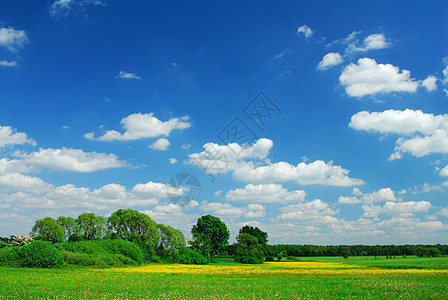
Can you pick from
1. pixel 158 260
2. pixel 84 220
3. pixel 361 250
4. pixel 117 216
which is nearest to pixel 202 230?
pixel 158 260

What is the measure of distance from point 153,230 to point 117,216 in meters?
8.98

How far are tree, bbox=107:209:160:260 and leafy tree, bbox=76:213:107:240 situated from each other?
2.36 metres

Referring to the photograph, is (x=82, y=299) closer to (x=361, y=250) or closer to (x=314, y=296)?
(x=314, y=296)

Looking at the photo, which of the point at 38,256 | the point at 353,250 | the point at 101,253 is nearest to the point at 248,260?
the point at 101,253

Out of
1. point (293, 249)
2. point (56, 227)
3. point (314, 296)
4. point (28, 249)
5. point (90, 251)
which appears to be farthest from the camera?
point (293, 249)

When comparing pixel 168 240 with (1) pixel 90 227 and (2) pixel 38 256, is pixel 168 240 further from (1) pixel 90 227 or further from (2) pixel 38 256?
(2) pixel 38 256

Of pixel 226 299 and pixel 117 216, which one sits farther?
pixel 117 216

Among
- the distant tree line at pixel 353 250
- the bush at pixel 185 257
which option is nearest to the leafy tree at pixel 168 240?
the bush at pixel 185 257

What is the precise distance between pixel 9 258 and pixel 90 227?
28435mm

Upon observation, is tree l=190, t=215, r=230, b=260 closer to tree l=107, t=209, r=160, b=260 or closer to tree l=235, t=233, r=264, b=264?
tree l=235, t=233, r=264, b=264

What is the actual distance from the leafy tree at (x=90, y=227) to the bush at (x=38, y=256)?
26.4 meters

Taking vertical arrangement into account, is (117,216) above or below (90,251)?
above

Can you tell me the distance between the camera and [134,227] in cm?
7356

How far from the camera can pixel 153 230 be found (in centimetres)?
7381
